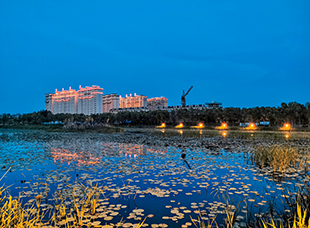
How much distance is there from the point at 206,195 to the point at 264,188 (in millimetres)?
2127

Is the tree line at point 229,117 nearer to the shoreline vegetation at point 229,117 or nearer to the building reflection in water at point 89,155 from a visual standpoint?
the shoreline vegetation at point 229,117

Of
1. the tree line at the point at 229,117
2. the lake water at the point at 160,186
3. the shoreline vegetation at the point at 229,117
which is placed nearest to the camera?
the lake water at the point at 160,186

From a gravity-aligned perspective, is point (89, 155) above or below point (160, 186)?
above

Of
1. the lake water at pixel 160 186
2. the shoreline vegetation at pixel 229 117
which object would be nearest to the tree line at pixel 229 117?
the shoreline vegetation at pixel 229 117

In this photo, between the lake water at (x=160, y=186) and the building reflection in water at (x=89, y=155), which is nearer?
the lake water at (x=160, y=186)

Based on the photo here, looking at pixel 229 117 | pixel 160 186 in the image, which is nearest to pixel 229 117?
pixel 229 117

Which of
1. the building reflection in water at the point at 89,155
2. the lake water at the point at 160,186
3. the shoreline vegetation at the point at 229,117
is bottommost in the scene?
the lake water at the point at 160,186

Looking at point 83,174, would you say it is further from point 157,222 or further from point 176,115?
point 176,115

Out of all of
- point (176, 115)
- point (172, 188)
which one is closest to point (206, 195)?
point (172, 188)

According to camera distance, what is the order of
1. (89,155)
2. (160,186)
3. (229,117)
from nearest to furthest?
1. (160,186)
2. (89,155)
3. (229,117)

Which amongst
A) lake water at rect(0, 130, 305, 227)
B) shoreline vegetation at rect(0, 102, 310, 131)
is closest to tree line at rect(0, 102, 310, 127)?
shoreline vegetation at rect(0, 102, 310, 131)

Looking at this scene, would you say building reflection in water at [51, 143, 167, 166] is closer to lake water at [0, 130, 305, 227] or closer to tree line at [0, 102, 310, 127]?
lake water at [0, 130, 305, 227]

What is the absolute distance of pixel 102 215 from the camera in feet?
18.3

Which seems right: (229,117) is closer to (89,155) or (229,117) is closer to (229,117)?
(229,117)
